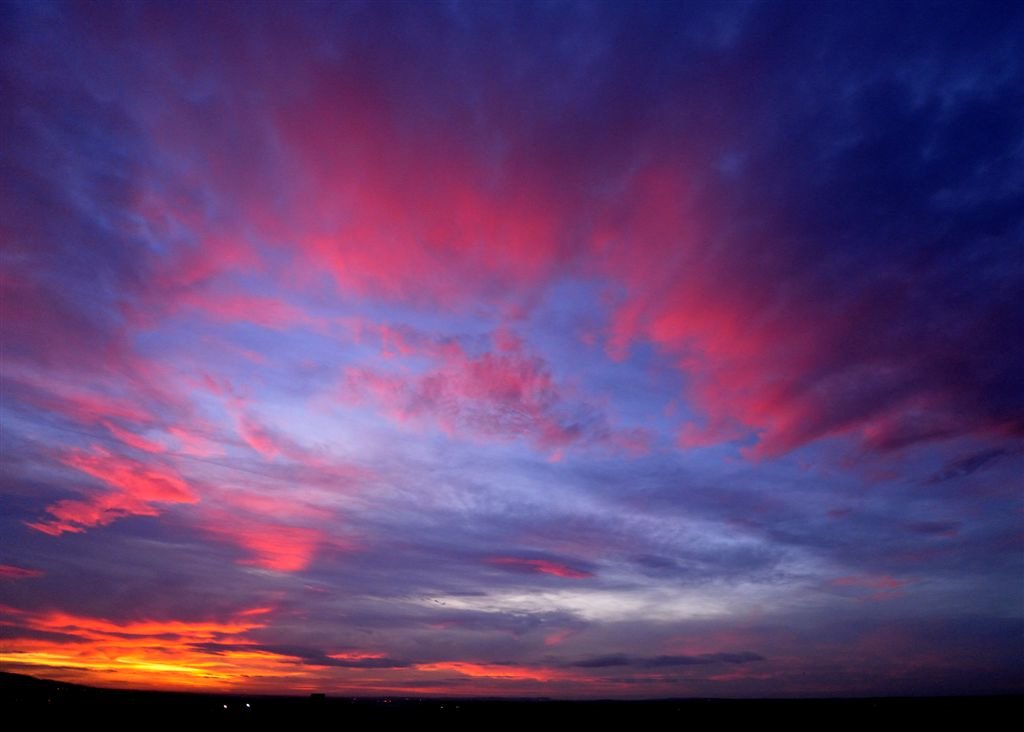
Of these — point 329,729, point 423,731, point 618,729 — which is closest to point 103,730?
point 329,729

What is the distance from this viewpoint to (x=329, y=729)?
334 ft

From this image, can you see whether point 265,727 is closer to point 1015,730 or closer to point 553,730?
point 553,730

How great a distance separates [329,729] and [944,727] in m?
109

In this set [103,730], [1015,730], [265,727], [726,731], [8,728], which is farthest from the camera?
[726,731]

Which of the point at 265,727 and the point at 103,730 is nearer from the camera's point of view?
the point at 103,730

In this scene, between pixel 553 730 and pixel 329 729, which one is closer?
pixel 329 729

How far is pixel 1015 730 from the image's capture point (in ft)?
300

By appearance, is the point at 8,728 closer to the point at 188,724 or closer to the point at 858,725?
the point at 188,724

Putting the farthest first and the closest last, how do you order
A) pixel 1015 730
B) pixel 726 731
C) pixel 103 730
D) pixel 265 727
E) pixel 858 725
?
pixel 858 725, pixel 726 731, pixel 265 727, pixel 1015 730, pixel 103 730

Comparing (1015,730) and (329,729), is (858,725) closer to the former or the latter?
(1015,730)

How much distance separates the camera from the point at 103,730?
84.2 metres

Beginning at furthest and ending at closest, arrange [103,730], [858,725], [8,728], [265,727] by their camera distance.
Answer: [858,725]
[265,727]
[103,730]
[8,728]

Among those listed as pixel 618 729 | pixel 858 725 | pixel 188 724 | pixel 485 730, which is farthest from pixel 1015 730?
pixel 188 724

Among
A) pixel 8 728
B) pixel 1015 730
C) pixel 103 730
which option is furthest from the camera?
pixel 1015 730
